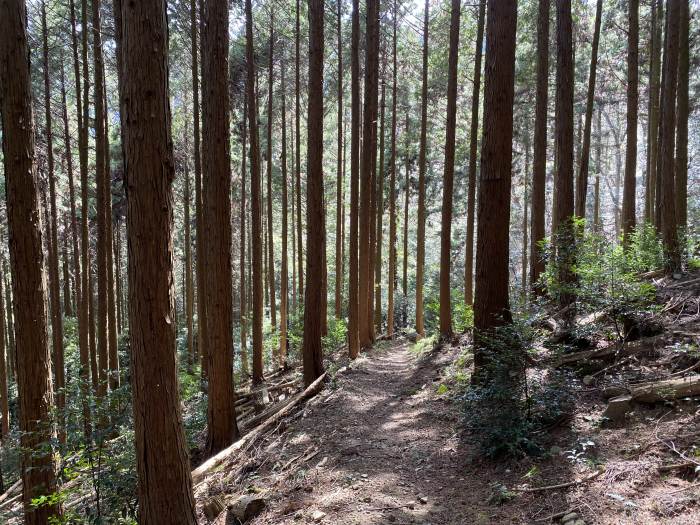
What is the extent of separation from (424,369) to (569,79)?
6.57 m

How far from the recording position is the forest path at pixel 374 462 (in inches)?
172

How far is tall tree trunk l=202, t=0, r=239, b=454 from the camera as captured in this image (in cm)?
712

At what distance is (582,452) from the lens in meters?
4.08

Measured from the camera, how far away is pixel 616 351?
223 inches

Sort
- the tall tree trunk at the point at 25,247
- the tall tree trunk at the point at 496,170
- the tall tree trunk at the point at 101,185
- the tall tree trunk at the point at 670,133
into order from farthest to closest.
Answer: the tall tree trunk at the point at 101,185 → the tall tree trunk at the point at 670,133 → the tall tree trunk at the point at 496,170 → the tall tree trunk at the point at 25,247

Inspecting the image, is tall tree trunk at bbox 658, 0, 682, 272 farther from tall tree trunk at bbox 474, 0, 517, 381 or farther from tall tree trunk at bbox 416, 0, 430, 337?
tall tree trunk at bbox 416, 0, 430, 337

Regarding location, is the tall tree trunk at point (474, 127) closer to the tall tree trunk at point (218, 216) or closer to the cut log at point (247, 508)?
the tall tree trunk at point (218, 216)

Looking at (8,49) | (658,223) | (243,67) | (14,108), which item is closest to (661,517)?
(14,108)

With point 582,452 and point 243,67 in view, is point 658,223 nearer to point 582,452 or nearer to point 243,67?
point 582,452

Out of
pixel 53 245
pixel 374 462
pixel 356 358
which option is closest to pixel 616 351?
pixel 374 462

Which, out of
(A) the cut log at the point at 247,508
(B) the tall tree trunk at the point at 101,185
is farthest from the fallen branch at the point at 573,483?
(B) the tall tree trunk at the point at 101,185

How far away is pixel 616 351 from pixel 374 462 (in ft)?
10.6

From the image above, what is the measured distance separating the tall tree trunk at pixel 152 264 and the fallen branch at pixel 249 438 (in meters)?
2.68

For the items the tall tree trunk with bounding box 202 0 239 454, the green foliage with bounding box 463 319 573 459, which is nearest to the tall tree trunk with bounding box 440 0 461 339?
the tall tree trunk with bounding box 202 0 239 454
